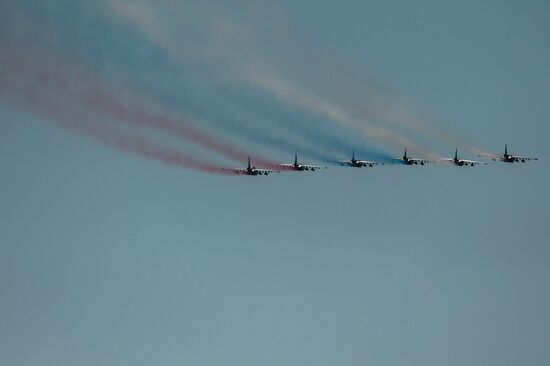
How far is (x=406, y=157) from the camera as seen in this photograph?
7756cm

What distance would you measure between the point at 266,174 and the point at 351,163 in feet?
15.9

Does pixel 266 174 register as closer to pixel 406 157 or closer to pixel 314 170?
pixel 314 170

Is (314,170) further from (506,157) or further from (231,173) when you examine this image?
(506,157)

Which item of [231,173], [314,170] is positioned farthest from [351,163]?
[231,173]

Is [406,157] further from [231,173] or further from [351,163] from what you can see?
[231,173]

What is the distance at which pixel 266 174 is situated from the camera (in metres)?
77.3

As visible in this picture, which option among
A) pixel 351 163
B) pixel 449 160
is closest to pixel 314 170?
pixel 351 163

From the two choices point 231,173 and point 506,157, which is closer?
point 231,173

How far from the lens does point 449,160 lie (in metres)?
80.4

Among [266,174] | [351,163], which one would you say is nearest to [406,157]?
[351,163]

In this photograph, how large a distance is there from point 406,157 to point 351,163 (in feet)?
10.3

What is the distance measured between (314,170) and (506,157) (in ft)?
38.7

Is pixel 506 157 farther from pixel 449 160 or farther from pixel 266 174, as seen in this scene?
pixel 266 174

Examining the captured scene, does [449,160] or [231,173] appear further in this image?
[449,160]
